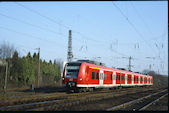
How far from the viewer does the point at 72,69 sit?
20.8 metres

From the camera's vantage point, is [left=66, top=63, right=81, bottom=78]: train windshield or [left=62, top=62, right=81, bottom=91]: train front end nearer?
[left=62, top=62, right=81, bottom=91]: train front end

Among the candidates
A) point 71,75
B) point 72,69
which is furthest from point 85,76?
point 72,69

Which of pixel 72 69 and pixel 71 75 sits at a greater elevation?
pixel 72 69

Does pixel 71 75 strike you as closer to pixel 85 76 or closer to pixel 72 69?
pixel 72 69

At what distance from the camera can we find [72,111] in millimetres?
9984

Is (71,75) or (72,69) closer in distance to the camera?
(71,75)

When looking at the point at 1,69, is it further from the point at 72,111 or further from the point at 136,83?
the point at 72,111

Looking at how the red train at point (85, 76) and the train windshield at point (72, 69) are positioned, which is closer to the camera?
the red train at point (85, 76)

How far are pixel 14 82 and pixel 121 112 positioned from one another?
40.6 meters

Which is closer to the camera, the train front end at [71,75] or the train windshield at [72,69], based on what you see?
the train front end at [71,75]

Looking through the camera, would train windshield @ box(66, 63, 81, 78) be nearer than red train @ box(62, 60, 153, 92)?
No

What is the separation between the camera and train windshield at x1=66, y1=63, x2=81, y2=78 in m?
20.4

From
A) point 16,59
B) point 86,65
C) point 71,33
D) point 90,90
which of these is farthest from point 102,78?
point 16,59

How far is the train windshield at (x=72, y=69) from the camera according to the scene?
20.4m
